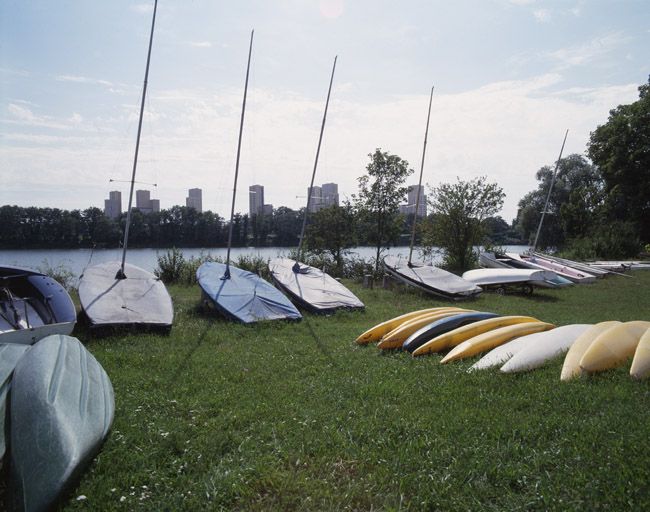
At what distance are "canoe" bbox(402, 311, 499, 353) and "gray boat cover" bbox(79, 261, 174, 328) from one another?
447cm

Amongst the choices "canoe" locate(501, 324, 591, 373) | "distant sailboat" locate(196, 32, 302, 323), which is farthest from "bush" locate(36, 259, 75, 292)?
"canoe" locate(501, 324, 591, 373)

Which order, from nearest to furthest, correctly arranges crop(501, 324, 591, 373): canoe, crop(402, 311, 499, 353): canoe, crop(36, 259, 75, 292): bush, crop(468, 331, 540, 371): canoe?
crop(501, 324, 591, 373): canoe, crop(468, 331, 540, 371): canoe, crop(402, 311, 499, 353): canoe, crop(36, 259, 75, 292): bush

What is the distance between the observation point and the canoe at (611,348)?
214 inches

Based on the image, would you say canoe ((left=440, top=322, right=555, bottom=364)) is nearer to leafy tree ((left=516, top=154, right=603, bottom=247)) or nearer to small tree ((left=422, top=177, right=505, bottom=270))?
small tree ((left=422, top=177, right=505, bottom=270))

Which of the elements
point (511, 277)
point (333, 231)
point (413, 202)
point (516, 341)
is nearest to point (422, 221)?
point (413, 202)

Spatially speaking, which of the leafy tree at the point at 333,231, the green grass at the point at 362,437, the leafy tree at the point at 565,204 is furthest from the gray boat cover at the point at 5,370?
the leafy tree at the point at 565,204

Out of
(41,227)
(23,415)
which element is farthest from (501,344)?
(41,227)

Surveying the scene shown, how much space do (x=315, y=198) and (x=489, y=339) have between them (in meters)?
11.3

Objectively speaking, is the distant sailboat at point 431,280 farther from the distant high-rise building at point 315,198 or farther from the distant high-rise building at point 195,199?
the distant high-rise building at point 195,199

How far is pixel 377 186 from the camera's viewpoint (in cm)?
1920

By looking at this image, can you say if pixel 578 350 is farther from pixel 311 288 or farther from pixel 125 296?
pixel 125 296

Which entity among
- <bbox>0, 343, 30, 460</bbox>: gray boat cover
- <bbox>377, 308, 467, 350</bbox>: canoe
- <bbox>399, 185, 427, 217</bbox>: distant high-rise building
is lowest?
<bbox>0, 343, 30, 460</bbox>: gray boat cover

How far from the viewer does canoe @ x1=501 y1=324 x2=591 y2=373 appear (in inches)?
230

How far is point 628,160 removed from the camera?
2788 centimetres
